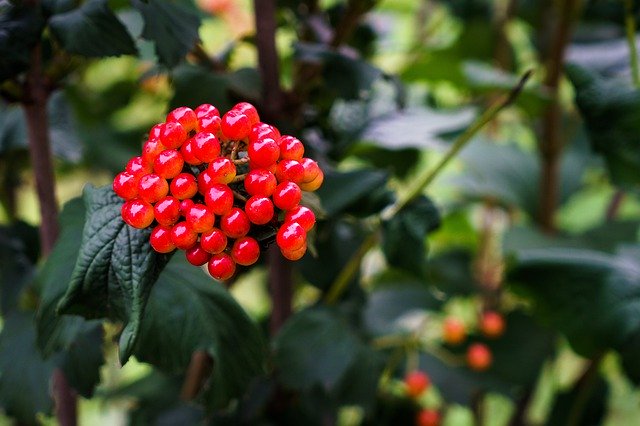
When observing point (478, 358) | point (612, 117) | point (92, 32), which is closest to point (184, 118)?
point (92, 32)

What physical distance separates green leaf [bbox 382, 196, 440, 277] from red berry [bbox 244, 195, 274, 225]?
24cm

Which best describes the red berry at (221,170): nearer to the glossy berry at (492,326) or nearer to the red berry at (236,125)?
the red berry at (236,125)

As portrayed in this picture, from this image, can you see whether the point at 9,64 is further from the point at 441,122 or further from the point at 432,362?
the point at 432,362

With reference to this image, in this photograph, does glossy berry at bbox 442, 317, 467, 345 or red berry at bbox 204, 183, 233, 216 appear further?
glossy berry at bbox 442, 317, 467, 345

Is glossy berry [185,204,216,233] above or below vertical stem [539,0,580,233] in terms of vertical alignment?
above

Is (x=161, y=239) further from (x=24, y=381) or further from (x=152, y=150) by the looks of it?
(x=24, y=381)

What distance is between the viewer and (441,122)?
0.65m

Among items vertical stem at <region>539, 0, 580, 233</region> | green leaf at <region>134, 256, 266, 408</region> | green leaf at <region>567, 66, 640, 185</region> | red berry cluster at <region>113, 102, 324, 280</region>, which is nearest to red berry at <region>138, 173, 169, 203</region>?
red berry cluster at <region>113, 102, 324, 280</region>

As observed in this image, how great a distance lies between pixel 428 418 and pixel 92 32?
542 mm

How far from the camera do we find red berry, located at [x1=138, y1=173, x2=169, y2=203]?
316 mm

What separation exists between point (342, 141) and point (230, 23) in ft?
1.94

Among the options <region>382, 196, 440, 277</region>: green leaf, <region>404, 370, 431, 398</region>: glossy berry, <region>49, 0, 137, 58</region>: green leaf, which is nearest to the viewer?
<region>49, 0, 137, 58</region>: green leaf

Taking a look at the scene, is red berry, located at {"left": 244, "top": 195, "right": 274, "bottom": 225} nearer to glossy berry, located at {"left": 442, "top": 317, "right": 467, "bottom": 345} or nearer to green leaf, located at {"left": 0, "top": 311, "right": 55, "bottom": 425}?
green leaf, located at {"left": 0, "top": 311, "right": 55, "bottom": 425}

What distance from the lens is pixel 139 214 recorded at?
12.6 inches
